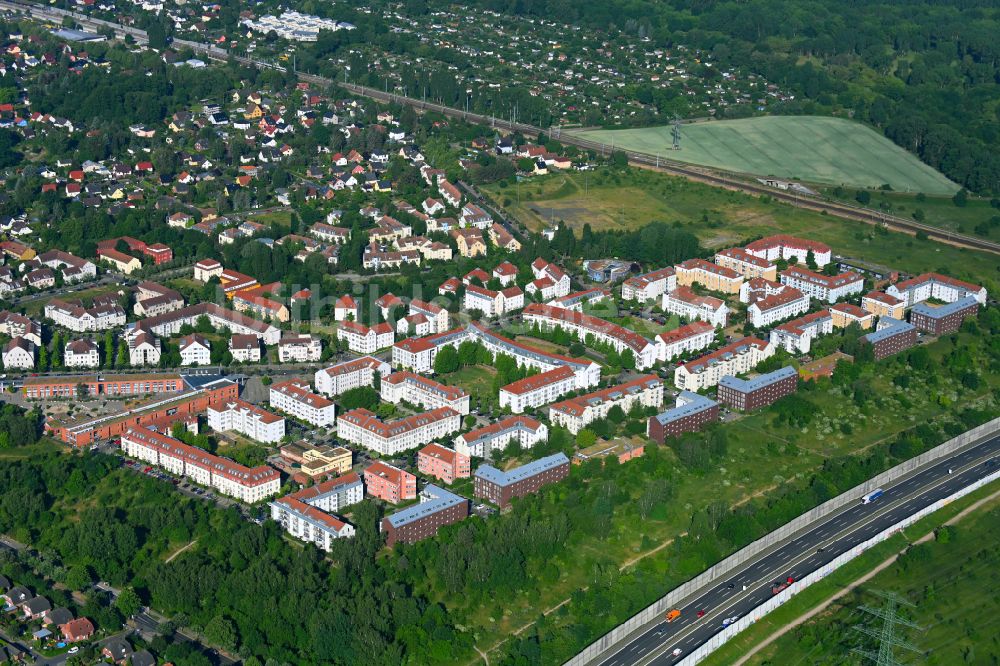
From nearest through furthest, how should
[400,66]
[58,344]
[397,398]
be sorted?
[397,398] < [58,344] < [400,66]

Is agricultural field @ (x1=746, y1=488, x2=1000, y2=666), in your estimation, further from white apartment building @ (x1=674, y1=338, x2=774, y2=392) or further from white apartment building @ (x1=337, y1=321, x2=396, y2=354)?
white apartment building @ (x1=337, y1=321, x2=396, y2=354)

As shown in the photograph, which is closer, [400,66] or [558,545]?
[558,545]

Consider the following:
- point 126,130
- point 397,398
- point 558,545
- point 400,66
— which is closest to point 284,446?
point 397,398

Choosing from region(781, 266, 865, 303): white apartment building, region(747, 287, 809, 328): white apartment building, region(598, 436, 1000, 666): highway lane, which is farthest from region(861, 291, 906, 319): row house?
region(598, 436, 1000, 666): highway lane

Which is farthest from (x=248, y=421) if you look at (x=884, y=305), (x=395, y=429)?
(x=884, y=305)

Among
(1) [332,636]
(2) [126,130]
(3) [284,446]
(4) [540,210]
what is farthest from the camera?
(2) [126,130]

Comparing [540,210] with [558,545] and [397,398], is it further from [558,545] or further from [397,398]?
[558,545]
